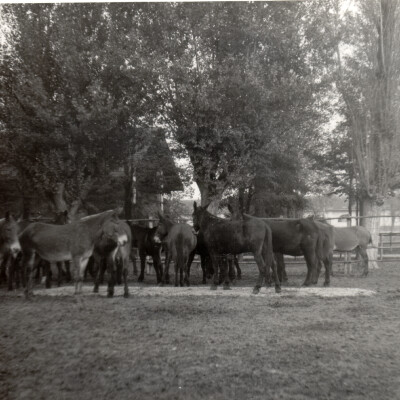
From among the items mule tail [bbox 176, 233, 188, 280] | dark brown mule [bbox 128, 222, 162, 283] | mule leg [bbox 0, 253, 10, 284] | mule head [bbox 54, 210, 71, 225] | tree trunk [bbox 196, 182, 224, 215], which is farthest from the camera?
dark brown mule [bbox 128, 222, 162, 283]

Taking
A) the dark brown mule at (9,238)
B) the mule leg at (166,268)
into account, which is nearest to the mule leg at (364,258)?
the mule leg at (166,268)

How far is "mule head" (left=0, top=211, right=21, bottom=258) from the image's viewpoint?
646 cm

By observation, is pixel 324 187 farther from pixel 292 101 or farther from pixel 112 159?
pixel 112 159

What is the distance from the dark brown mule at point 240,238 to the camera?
8.80 metres

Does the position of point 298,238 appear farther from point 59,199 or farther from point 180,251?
point 59,199

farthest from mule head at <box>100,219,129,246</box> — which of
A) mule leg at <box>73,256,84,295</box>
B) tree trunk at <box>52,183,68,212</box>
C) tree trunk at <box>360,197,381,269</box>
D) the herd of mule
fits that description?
tree trunk at <box>360,197,381,269</box>

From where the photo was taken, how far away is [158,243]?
445 inches

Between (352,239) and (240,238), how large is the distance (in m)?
5.45

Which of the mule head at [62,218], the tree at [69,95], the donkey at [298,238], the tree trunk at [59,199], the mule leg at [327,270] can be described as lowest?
the mule leg at [327,270]

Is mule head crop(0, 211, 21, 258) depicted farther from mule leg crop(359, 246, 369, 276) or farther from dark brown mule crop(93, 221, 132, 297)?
mule leg crop(359, 246, 369, 276)

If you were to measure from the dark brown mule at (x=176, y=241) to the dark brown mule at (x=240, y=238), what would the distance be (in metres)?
1.10

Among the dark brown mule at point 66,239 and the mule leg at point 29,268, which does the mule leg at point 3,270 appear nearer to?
the mule leg at point 29,268

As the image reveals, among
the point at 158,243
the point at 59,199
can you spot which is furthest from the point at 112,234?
the point at 158,243

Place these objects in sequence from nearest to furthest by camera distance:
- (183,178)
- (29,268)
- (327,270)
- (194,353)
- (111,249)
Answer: (194,353) < (29,268) < (111,249) < (183,178) < (327,270)
